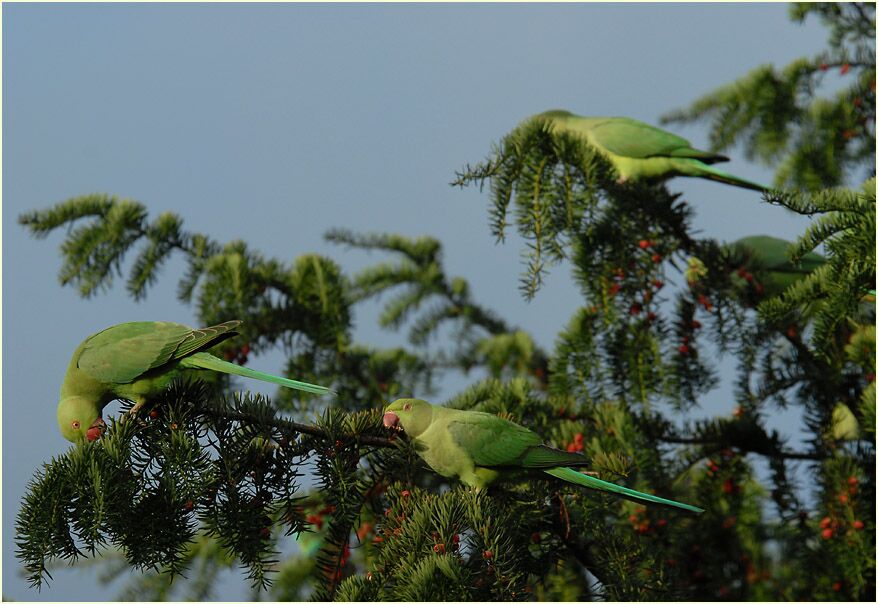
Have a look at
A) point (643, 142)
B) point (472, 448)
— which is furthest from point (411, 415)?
point (643, 142)

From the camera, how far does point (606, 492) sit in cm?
248

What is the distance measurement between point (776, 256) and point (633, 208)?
0.69 meters

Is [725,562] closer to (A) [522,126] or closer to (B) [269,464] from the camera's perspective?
(A) [522,126]

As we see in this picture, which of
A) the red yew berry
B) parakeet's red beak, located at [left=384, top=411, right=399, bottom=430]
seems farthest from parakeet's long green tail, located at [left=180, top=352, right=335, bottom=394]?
the red yew berry

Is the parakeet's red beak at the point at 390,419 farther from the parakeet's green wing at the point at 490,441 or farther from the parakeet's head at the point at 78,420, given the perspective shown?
the parakeet's head at the point at 78,420

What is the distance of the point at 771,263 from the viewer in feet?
11.9

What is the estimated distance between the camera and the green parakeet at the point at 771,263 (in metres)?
3.54

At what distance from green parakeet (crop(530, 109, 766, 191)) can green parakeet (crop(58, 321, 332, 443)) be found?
78.8 inches

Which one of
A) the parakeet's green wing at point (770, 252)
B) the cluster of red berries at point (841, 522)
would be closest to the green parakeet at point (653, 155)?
the parakeet's green wing at point (770, 252)

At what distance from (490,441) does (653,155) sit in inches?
79.2

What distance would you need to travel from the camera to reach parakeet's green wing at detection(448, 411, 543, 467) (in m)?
2.39

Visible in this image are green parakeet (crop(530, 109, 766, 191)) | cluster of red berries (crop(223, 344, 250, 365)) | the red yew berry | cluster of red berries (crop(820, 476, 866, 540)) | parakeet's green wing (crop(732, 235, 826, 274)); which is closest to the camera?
cluster of red berries (crop(820, 476, 866, 540))

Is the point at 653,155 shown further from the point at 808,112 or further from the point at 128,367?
the point at 128,367

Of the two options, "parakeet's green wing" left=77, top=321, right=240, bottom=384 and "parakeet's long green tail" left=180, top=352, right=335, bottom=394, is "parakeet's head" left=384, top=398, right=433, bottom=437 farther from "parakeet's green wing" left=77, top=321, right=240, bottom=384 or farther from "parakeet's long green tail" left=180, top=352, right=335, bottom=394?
"parakeet's green wing" left=77, top=321, right=240, bottom=384
